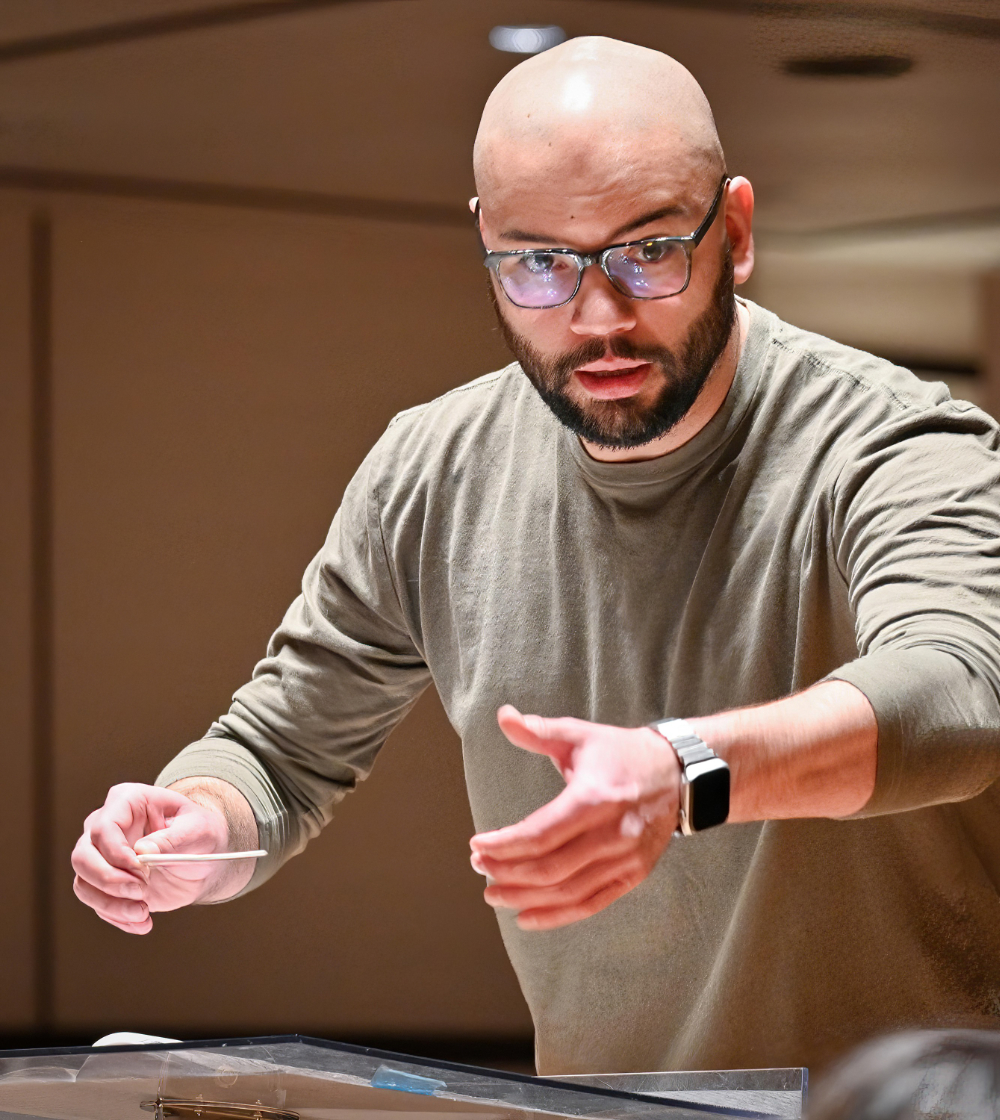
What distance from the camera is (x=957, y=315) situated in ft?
7.98

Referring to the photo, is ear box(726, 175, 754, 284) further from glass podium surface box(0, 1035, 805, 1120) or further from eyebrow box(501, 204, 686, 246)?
glass podium surface box(0, 1035, 805, 1120)

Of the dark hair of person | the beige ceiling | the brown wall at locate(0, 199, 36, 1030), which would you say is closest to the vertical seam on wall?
the brown wall at locate(0, 199, 36, 1030)

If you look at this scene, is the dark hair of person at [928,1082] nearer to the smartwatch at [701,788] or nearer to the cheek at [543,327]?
the smartwatch at [701,788]

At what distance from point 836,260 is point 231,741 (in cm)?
144

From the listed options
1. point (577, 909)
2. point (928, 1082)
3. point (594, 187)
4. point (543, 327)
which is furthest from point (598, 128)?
point (928, 1082)

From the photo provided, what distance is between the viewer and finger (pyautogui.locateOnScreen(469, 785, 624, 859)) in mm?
755

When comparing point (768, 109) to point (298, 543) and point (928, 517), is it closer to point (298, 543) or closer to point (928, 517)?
point (298, 543)

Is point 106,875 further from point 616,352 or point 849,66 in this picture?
point 849,66

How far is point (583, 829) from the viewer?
2.50 ft

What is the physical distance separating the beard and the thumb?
20.4 inches

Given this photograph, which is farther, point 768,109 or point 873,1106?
point 768,109

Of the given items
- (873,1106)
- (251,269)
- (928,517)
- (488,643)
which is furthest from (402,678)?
(251,269)

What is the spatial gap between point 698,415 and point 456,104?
1.34 metres

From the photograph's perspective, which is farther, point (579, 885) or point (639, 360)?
point (639, 360)
